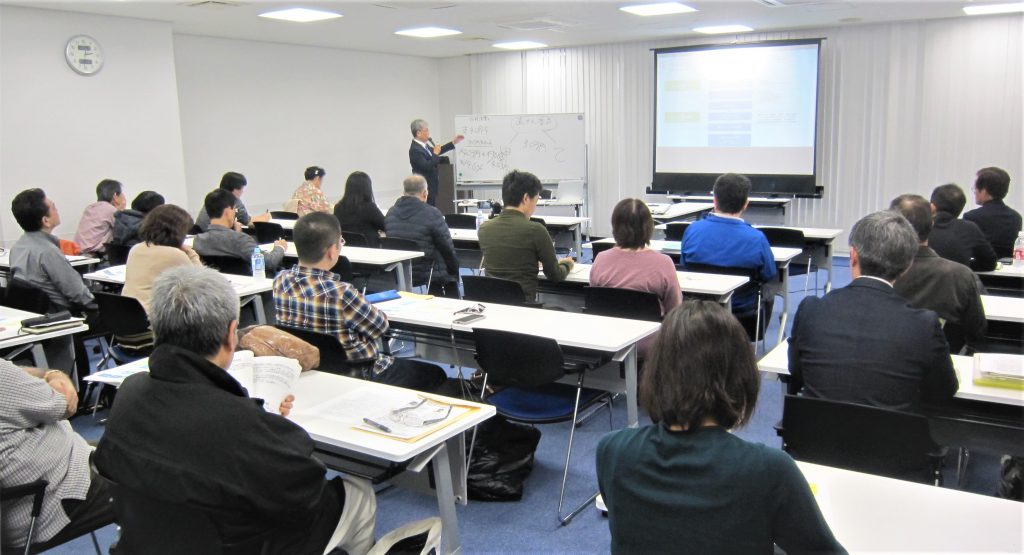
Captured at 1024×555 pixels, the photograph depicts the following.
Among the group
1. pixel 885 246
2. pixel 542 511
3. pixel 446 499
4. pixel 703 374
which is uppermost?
pixel 885 246

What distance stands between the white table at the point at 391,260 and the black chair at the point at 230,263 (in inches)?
12.2

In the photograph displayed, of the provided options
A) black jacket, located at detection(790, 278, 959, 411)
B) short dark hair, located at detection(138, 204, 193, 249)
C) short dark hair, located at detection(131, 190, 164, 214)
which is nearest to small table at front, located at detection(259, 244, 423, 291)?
short dark hair, located at detection(131, 190, 164, 214)

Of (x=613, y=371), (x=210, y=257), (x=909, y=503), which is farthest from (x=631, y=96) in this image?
(x=909, y=503)

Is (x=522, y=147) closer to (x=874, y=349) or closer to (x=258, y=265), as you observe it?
(x=258, y=265)

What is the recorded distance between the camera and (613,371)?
11.5 ft

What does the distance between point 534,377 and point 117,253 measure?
14.0ft

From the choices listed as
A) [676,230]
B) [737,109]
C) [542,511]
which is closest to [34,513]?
[542,511]

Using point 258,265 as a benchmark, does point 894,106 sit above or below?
above

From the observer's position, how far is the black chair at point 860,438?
6.75 ft

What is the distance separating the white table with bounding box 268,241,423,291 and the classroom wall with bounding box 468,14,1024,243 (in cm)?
→ 567

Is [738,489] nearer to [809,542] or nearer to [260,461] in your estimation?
[809,542]

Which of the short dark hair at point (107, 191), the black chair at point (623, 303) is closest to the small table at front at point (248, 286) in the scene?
the short dark hair at point (107, 191)

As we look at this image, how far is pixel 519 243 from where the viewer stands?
4.38m

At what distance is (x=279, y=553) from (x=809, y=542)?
1.33m
